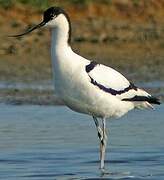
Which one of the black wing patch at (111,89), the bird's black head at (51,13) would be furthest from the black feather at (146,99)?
the bird's black head at (51,13)

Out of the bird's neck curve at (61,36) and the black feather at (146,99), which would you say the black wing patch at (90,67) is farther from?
the black feather at (146,99)

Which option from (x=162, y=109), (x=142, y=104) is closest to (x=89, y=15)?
(x=162, y=109)

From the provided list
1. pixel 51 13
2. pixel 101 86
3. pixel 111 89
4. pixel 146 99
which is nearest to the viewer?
pixel 51 13

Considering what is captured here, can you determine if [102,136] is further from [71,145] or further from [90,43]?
[90,43]

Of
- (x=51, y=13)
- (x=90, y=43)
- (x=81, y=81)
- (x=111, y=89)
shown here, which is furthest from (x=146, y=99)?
(x=90, y=43)

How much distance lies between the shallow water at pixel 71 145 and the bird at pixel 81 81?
322 mm

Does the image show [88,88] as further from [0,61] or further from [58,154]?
[0,61]

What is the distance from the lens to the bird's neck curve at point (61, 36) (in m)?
12.4

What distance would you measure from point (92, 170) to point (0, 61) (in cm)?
954

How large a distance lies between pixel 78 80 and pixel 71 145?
1675 millimetres

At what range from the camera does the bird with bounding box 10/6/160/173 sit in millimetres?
12250

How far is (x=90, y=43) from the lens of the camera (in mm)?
23531

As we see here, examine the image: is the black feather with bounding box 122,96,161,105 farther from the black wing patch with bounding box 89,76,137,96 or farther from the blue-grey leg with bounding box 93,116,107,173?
the blue-grey leg with bounding box 93,116,107,173

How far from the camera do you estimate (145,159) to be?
12.8 metres
